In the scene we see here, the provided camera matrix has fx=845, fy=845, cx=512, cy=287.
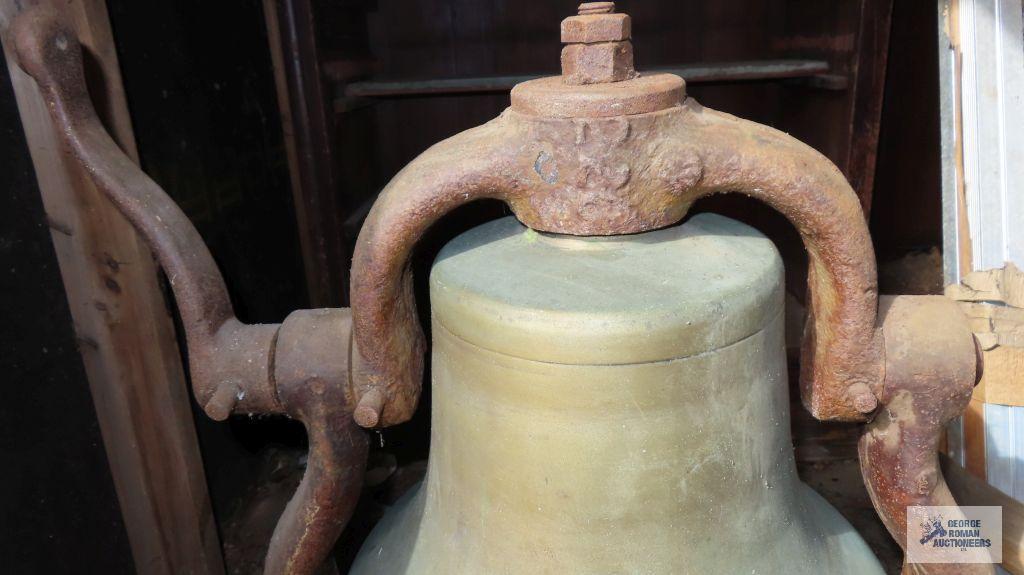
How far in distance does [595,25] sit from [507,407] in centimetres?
39

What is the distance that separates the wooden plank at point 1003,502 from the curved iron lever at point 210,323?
3.16ft

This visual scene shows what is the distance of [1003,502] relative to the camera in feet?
4.21

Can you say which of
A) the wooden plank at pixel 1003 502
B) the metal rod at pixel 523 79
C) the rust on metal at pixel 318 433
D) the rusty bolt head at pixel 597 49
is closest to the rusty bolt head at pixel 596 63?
the rusty bolt head at pixel 597 49

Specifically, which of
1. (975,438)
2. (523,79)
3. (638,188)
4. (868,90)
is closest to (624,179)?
(638,188)

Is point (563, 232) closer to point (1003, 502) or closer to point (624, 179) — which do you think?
point (624, 179)

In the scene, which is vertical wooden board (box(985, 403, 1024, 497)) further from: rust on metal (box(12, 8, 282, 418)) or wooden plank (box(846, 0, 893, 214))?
rust on metal (box(12, 8, 282, 418))

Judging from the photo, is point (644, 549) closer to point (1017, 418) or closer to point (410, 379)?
point (410, 379)

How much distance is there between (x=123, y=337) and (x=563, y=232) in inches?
35.6

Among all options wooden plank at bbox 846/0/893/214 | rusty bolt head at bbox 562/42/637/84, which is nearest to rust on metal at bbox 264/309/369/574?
rusty bolt head at bbox 562/42/637/84

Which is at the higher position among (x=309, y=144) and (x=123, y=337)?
(x=309, y=144)

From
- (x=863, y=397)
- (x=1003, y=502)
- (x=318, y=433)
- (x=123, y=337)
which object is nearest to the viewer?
(x=863, y=397)

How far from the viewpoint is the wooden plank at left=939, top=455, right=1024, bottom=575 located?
4.02ft

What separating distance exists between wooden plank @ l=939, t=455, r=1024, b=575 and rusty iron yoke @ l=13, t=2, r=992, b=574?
317 millimetres

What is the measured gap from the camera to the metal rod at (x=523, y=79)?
2.22 m
